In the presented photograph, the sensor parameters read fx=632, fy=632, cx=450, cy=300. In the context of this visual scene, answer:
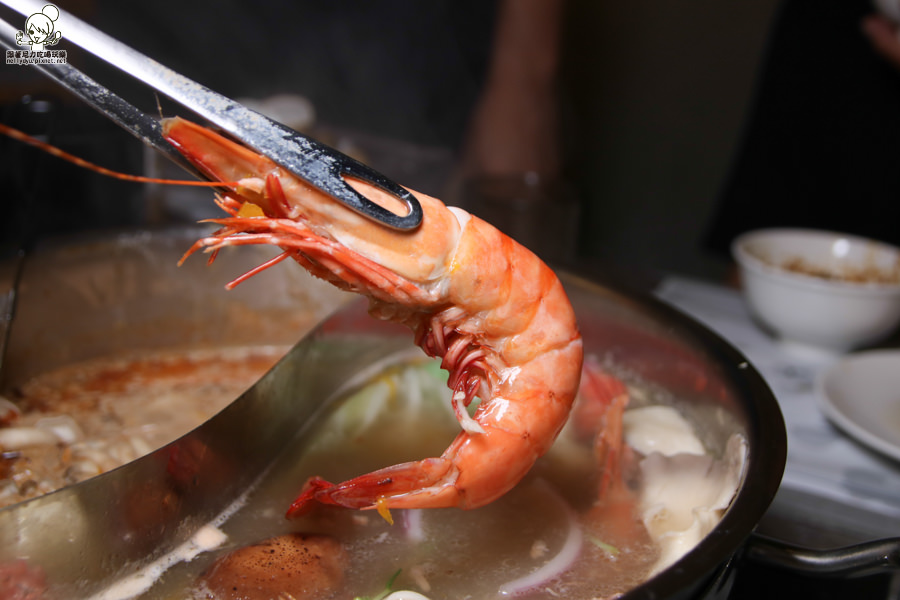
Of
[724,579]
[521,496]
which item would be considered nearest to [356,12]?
[521,496]

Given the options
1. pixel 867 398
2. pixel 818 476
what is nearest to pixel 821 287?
pixel 867 398

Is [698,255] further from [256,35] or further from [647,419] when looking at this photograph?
[647,419]

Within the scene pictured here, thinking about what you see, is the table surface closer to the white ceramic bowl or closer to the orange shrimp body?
the white ceramic bowl

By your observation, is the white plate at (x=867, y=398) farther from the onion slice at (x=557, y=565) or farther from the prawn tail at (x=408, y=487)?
the prawn tail at (x=408, y=487)

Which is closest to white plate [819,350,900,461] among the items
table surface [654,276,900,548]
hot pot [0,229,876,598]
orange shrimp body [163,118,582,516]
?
table surface [654,276,900,548]

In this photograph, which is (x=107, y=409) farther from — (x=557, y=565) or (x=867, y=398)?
(x=867, y=398)

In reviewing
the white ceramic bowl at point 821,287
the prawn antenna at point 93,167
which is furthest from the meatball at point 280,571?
the white ceramic bowl at point 821,287

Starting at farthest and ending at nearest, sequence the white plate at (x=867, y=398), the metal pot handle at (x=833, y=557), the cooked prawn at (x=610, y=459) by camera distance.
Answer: the white plate at (x=867, y=398) < the cooked prawn at (x=610, y=459) < the metal pot handle at (x=833, y=557)
